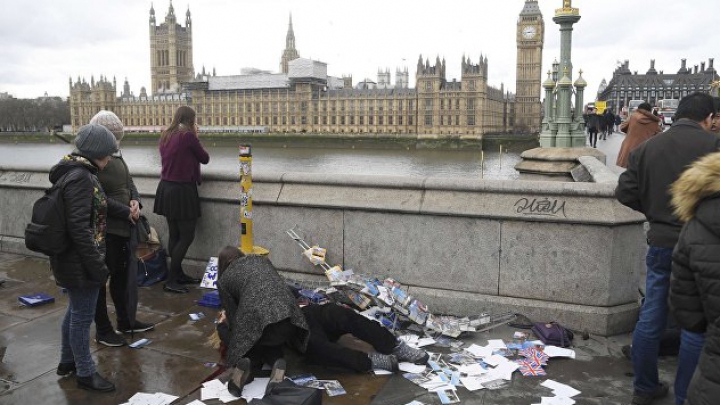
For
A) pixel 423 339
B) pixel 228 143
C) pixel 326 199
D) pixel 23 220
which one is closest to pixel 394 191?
pixel 326 199

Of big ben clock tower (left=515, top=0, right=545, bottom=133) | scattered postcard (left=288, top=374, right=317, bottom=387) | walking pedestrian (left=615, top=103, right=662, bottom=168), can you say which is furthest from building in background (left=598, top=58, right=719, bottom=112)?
scattered postcard (left=288, top=374, right=317, bottom=387)

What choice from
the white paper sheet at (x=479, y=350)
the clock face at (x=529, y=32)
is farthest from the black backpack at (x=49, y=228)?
the clock face at (x=529, y=32)

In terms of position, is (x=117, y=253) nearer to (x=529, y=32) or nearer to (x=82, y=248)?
(x=82, y=248)

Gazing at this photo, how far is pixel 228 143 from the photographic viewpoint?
85.4m

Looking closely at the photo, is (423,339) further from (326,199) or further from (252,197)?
(252,197)

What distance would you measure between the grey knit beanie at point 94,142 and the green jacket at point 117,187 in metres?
0.83

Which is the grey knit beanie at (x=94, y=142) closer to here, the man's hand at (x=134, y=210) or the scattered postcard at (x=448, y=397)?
the man's hand at (x=134, y=210)

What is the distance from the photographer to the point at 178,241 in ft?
19.2

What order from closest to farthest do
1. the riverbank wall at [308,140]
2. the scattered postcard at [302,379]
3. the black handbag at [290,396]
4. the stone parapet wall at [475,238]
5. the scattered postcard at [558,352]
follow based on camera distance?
the black handbag at [290,396]
the scattered postcard at [302,379]
the scattered postcard at [558,352]
the stone parapet wall at [475,238]
the riverbank wall at [308,140]

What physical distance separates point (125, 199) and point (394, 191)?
2.23 metres

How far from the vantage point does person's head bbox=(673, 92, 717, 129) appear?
11.2 feet

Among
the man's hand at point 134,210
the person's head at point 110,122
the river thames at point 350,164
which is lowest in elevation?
the river thames at point 350,164

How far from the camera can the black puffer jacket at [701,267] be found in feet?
7.05

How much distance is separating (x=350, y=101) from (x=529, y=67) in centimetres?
3208
